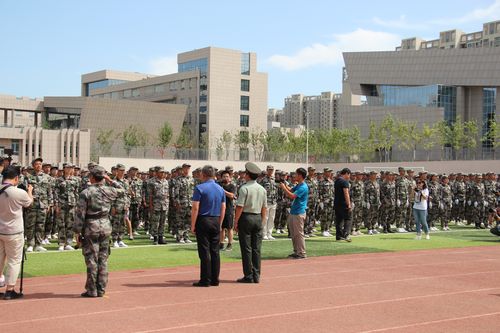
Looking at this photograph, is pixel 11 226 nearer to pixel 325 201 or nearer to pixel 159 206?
pixel 159 206

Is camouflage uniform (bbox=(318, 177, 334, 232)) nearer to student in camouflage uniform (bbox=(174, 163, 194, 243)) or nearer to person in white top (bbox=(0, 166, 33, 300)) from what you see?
student in camouflage uniform (bbox=(174, 163, 194, 243))

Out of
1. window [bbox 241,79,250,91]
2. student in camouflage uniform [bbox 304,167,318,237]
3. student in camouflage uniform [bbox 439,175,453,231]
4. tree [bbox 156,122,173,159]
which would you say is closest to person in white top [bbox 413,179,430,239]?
student in camouflage uniform [bbox 304,167,318,237]

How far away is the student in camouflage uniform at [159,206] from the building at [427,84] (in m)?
67.4

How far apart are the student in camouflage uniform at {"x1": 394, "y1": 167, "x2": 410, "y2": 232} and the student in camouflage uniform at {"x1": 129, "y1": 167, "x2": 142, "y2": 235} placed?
8.86m

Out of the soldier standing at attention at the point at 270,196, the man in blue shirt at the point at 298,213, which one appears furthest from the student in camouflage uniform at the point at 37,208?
the soldier standing at attention at the point at 270,196

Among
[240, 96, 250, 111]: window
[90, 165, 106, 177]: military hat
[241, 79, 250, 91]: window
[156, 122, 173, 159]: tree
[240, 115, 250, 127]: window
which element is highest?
[241, 79, 250, 91]: window

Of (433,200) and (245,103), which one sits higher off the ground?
(245,103)

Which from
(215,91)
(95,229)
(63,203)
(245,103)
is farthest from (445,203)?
(245,103)

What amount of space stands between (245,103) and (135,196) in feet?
313

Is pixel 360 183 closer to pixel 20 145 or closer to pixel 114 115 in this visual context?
pixel 20 145

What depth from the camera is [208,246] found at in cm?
1052

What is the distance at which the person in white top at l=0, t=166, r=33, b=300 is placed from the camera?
30.2ft

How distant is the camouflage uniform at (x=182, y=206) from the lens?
1769cm

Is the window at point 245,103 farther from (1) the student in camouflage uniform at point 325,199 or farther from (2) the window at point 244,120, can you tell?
(1) the student in camouflage uniform at point 325,199
